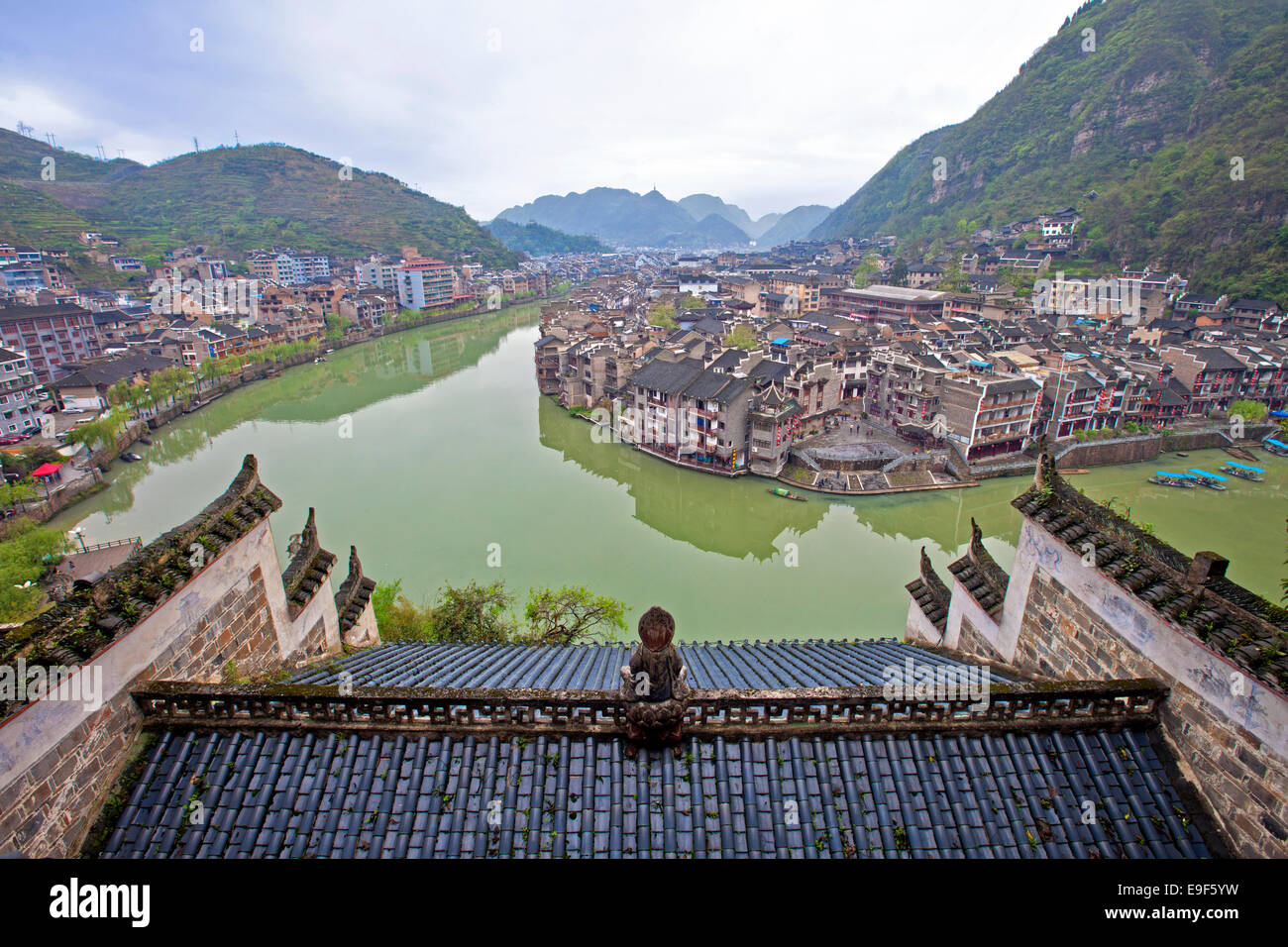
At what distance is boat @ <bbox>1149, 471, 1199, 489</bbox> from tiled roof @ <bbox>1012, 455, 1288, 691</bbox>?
3357 centimetres

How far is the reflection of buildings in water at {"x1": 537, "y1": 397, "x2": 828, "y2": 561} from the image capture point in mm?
25062

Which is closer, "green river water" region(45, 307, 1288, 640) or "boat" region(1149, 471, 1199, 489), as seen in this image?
"green river water" region(45, 307, 1288, 640)

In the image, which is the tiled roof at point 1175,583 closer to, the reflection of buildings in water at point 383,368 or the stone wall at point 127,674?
the stone wall at point 127,674

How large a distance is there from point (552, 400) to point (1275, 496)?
41308 millimetres

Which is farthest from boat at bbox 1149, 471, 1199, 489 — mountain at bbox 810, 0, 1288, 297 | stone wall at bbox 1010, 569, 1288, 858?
stone wall at bbox 1010, 569, 1288, 858

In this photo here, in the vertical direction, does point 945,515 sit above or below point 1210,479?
below

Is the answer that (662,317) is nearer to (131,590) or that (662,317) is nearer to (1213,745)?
(131,590)

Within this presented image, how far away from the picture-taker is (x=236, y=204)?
390ft

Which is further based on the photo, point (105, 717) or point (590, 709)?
point (590, 709)

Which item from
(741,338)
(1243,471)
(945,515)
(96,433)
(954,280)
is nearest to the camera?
(945,515)

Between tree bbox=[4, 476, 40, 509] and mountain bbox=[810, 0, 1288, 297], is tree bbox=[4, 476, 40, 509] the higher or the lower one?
the lower one

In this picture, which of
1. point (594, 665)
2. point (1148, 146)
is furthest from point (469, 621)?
point (1148, 146)

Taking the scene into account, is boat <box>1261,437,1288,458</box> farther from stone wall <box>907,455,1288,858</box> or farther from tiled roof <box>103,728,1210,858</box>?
tiled roof <box>103,728,1210,858</box>

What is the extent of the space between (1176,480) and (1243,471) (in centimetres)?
404
